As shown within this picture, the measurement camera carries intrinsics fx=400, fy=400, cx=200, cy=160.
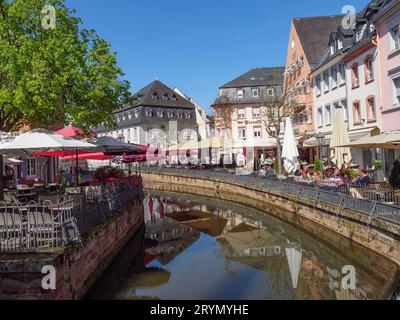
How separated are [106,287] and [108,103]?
6.52 meters

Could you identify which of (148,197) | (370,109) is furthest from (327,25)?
(148,197)

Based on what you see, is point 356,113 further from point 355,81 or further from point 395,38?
point 395,38

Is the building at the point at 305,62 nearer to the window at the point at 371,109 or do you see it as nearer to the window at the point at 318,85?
the window at the point at 318,85

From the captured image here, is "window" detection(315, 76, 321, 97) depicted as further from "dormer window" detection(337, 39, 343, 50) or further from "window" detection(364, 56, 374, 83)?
"window" detection(364, 56, 374, 83)

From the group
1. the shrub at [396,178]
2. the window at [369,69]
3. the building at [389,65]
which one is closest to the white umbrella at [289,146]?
the building at [389,65]

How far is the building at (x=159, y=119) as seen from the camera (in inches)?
2457

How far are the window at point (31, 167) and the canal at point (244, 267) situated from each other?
1448 cm

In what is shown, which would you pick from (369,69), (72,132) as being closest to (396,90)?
(369,69)

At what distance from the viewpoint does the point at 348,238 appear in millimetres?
14078

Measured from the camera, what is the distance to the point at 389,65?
787 inches

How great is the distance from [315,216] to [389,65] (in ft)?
29.4

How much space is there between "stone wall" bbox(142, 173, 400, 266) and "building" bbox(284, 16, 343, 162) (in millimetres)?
7302
